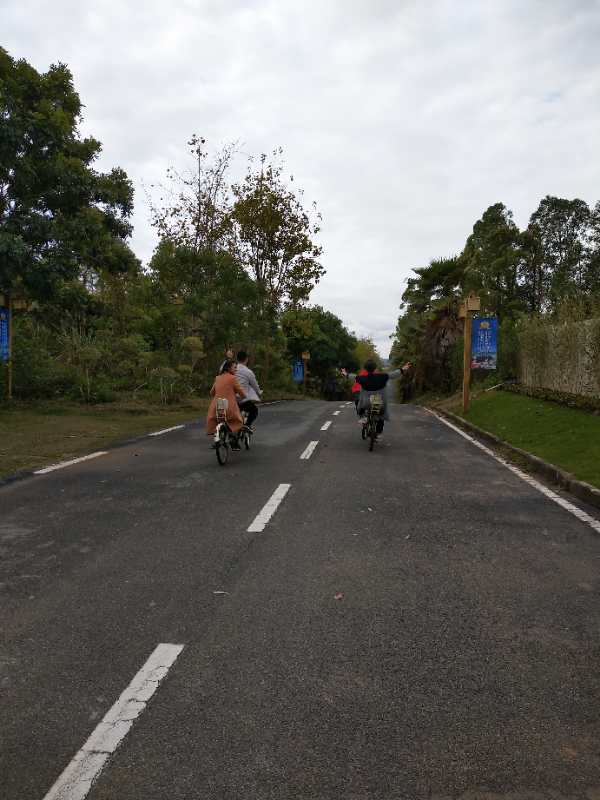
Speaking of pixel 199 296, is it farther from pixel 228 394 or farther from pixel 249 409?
pixel 228 394

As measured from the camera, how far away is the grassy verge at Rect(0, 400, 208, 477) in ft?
35.7

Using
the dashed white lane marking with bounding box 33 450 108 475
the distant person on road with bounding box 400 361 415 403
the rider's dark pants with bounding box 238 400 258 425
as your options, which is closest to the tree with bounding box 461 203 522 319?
the distant person on road with bounding box 400 361 415 403

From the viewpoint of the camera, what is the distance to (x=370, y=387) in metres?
12.7

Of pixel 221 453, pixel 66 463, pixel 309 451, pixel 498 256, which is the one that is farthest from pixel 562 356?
pixel 498 256

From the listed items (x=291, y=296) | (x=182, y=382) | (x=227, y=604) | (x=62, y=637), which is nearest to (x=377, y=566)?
(x=227, y=604)

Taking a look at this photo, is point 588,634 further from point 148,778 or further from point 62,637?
point 62,637

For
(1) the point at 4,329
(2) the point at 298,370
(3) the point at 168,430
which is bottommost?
(3) the point at 168,430

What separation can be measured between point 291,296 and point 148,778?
32.9 meters

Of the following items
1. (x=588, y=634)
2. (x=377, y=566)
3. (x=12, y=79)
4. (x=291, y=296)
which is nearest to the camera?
(x=588, y=634)

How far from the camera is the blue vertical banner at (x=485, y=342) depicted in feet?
77.1

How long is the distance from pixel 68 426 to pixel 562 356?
14.6m

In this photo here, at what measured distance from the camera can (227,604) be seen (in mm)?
4281

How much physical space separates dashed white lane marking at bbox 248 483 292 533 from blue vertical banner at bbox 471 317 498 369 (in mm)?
17099

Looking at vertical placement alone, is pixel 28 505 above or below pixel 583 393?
below
